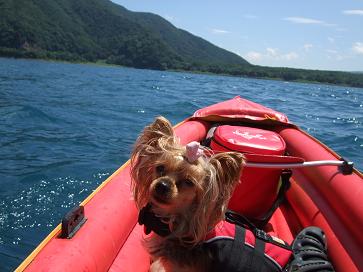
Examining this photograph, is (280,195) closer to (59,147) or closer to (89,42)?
(59,147)

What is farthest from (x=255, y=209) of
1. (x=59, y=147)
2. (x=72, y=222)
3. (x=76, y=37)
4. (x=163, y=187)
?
(x=76, y=37)

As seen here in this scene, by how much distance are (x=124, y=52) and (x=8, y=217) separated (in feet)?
367

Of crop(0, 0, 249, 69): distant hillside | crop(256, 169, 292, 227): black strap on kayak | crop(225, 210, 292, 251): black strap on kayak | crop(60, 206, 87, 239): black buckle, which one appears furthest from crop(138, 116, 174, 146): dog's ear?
crop(0, 0, 249, 69): distant hillside

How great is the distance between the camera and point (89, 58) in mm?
101500

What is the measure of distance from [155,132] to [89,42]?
124 metres

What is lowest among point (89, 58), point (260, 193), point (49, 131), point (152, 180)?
point (89, 58)

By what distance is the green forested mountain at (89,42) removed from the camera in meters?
85.7

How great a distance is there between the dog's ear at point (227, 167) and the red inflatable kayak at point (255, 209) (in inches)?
35.4

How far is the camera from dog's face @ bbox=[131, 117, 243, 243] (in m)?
2.45

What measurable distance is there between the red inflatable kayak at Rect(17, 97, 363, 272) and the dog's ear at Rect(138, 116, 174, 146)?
2.12 ft

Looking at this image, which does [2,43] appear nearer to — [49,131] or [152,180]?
[49,131]

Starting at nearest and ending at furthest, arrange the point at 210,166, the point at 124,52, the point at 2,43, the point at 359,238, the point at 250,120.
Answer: the point at 210,166 < the point at 359,238 < the point at 250,120 < the point at 2,43 < the point at 124,52

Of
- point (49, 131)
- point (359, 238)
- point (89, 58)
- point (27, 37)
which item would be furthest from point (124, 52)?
point (359, 238)

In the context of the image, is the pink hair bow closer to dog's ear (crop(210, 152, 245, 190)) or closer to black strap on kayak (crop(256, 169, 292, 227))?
dog's ear (crop(210, 152, 245, 190))
